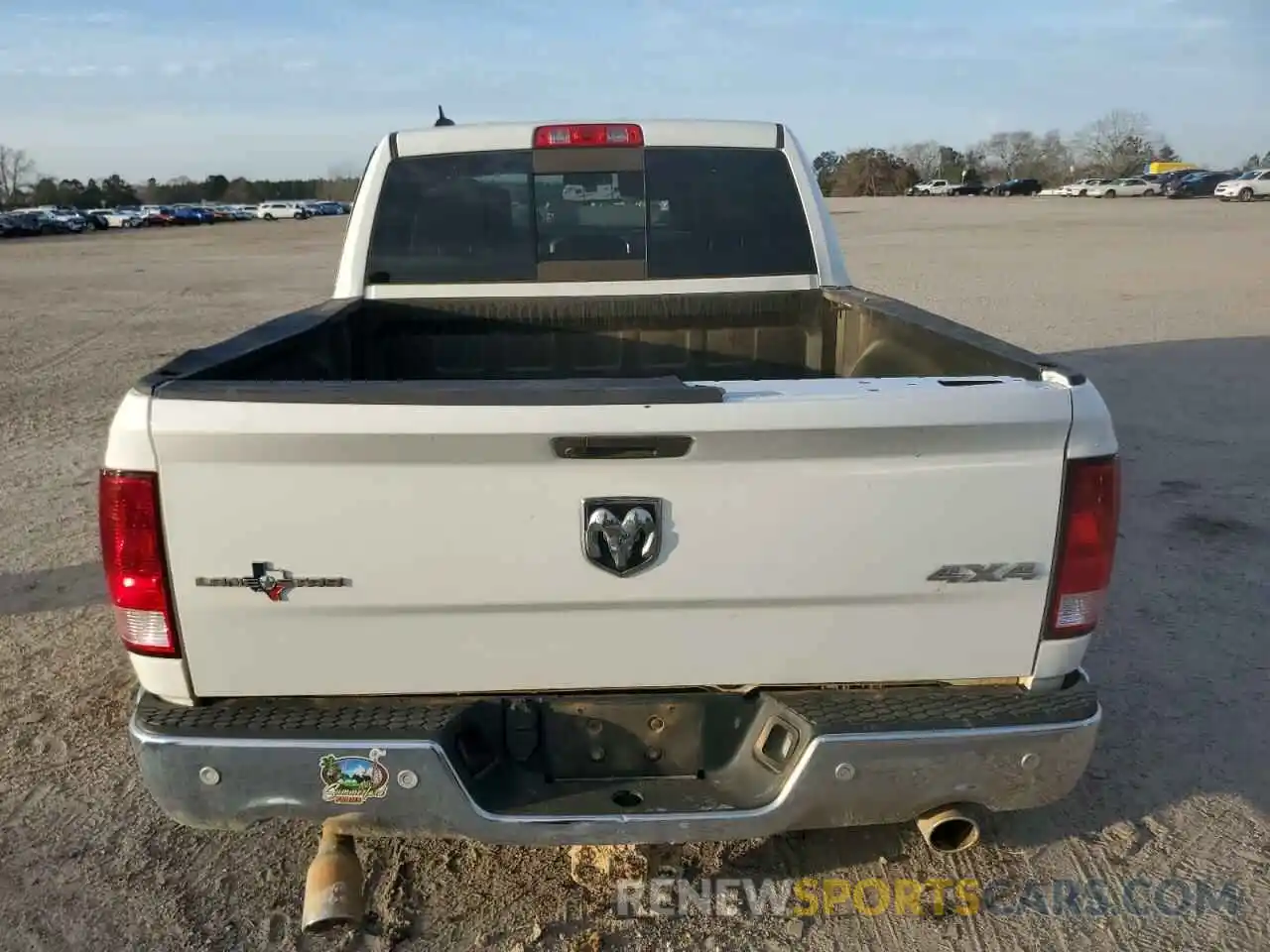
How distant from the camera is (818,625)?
2.57m

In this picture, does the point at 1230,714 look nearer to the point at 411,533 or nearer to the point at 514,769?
the point at 514,769

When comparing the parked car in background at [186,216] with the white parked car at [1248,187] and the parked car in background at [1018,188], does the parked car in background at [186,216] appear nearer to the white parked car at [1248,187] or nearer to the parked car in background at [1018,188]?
the parked car in background at [1018,188]

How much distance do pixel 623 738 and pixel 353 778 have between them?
26.0 inches

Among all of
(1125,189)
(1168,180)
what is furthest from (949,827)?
(1125,189)

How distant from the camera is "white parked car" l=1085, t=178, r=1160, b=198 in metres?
72.8

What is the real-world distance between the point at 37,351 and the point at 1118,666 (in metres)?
13.4

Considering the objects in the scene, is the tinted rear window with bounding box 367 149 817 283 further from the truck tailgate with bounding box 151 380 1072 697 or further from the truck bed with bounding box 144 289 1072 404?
the truck tailgate with bounding box 151 380 1072 697

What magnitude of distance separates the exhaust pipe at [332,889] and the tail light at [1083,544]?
193cm

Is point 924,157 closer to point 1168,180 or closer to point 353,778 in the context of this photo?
point 1168,180

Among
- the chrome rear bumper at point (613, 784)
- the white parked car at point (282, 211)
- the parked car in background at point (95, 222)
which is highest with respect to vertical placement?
the chrome rear bumper at point (613, 784)

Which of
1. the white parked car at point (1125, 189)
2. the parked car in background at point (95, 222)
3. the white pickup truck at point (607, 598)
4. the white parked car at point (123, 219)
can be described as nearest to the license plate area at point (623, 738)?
the white pickup truck at point (607, 598)

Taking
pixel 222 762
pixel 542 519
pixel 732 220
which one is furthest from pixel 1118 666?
pixel 222 762

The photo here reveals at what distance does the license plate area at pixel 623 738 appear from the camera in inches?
104

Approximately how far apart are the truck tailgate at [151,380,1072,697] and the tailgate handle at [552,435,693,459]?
18 millimetres
